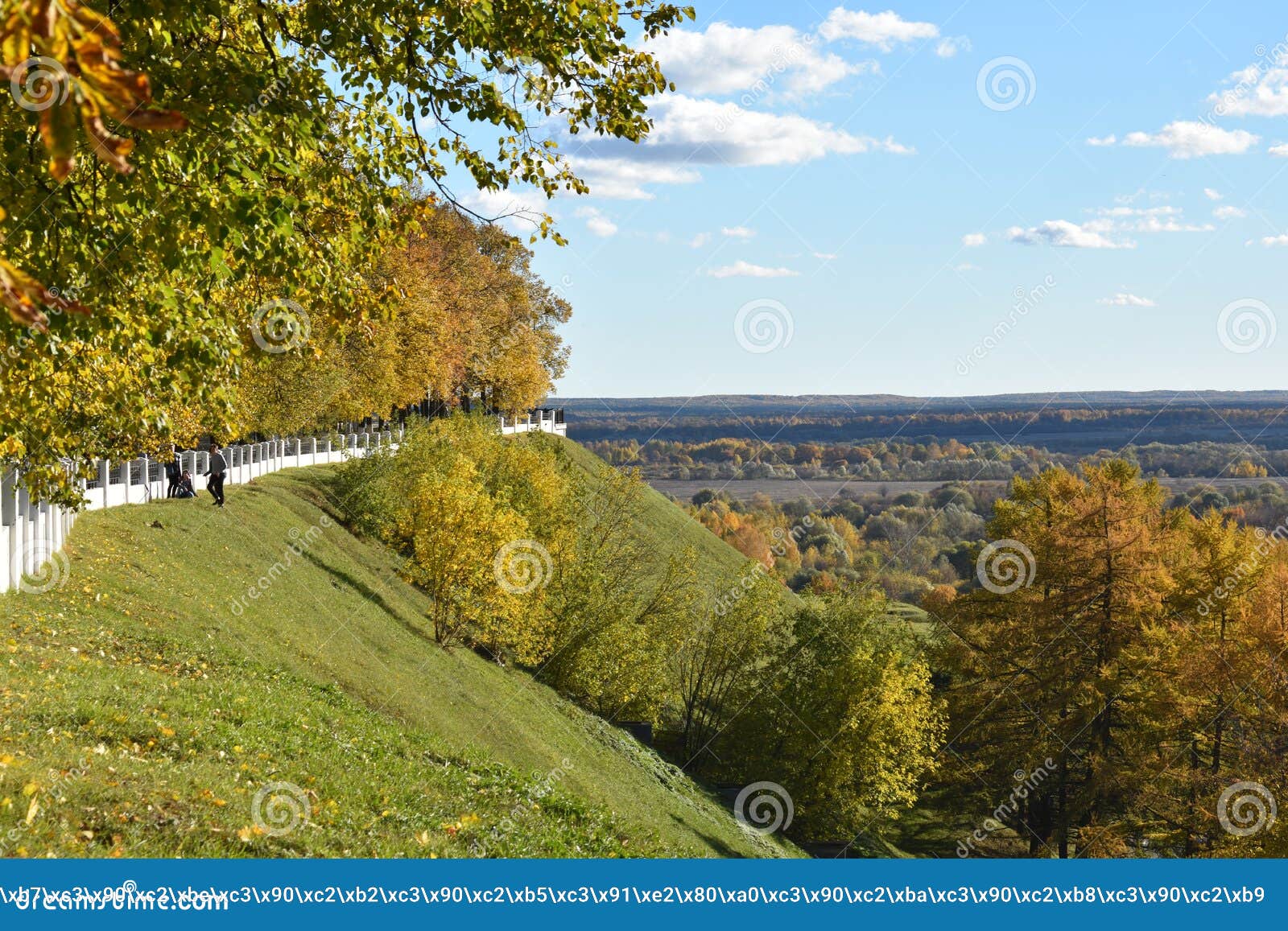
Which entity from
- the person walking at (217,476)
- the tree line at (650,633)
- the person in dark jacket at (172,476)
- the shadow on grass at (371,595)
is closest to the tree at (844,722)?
the tree line at (650,633)

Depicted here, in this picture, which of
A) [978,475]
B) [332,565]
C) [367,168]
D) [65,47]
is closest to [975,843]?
[332,565]

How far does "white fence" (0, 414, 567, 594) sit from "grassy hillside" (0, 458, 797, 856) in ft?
2.49

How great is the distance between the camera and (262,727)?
13.2 m

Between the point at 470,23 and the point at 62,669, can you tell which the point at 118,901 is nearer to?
the point at 470,23

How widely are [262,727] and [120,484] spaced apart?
2112cm

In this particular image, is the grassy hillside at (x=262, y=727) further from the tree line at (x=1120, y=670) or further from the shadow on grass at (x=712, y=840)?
the tree line at (x=1120, y=670)

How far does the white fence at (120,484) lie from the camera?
1861 centimetres

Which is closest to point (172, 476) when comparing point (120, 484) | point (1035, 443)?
point (120, 484)

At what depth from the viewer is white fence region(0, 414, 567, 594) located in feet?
61.1

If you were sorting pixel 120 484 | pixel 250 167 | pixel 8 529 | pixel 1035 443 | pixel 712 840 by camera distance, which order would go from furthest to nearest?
pixel 1035 443 < pixel 120 484 < pixel 712 840 < pixel 8 529 < pixel 250 167

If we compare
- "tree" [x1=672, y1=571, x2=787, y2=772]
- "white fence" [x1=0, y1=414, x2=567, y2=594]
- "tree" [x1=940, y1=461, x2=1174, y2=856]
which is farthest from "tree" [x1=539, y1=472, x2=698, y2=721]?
"tree" [x1=940, y1=461, x2=1174, y2=856]

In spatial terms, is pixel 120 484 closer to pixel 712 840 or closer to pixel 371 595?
pixel 371 595

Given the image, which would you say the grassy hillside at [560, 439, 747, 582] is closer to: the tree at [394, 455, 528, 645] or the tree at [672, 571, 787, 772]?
the tree at [672, 571, 787, 772]

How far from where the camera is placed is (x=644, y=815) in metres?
27.0
